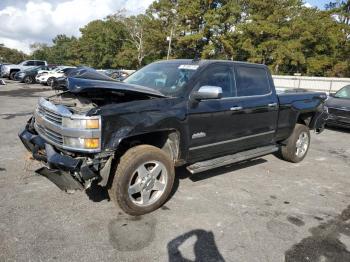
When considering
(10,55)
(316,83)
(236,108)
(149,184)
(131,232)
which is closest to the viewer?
(131,232)

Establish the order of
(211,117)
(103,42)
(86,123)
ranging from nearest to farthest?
(86,123) → (211,117) → (103,42)

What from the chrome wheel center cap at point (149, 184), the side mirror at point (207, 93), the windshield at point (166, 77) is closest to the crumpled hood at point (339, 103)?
the windshield at point (166, 77)

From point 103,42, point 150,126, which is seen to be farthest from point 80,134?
point 103,42

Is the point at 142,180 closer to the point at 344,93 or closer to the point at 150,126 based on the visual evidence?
the point at 150,126

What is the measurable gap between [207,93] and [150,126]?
2.89 feet

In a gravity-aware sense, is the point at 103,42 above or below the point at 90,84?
above

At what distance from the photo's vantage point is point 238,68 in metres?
5.25

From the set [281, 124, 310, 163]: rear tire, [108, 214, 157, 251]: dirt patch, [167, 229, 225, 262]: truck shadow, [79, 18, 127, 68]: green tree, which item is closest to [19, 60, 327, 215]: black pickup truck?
[108, 214, 157, 251]: dirt patch

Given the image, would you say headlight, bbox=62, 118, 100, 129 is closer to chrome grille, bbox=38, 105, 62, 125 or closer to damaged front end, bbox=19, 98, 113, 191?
damaged front end, bbox=19, 98, 113, 191

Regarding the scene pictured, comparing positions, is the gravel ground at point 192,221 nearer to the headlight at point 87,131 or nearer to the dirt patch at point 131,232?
the dirt patch at point 131,232

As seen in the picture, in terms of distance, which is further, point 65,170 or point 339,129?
point 339,129

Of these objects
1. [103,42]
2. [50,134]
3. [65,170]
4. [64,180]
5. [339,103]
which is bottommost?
[64,180]

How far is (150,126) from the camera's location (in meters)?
3.89

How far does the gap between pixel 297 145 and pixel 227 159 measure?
7.39ft
